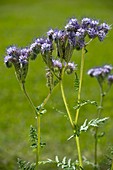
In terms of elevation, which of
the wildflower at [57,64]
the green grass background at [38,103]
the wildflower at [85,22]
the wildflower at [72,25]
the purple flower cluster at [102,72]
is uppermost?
the green grass background at [38,103]

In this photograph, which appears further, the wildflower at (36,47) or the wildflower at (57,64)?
the wildflower at (57,64)

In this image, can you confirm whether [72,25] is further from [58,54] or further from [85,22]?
[58,54]

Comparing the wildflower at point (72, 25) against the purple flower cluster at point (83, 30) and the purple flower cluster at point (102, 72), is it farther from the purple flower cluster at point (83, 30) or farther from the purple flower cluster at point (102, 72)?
the purple flower cluster at point (102, 72)

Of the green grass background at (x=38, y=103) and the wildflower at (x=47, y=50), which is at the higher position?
the green grass background at (x=38, y=103)

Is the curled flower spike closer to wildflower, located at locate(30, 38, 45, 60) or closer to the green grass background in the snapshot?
wildflower, located at locate(30, 38, 45, 60)

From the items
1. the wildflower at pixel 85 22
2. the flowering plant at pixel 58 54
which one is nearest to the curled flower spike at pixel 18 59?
the flowering plant at pixel 58 54

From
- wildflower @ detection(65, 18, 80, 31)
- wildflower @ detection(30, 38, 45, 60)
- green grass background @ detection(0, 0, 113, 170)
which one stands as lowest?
wildflower @ detection(30, 38, 45, 60)

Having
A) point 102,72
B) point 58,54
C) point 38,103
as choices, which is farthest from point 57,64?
point 38,103

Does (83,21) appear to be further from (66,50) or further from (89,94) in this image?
(89,94)

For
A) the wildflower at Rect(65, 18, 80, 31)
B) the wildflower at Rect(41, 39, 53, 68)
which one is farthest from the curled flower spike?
the wildflower at Rect(65, 18, 80, 31)

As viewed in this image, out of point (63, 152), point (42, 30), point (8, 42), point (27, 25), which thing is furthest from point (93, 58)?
point (63, 152)

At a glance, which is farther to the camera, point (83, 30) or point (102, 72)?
point (102, 72)
